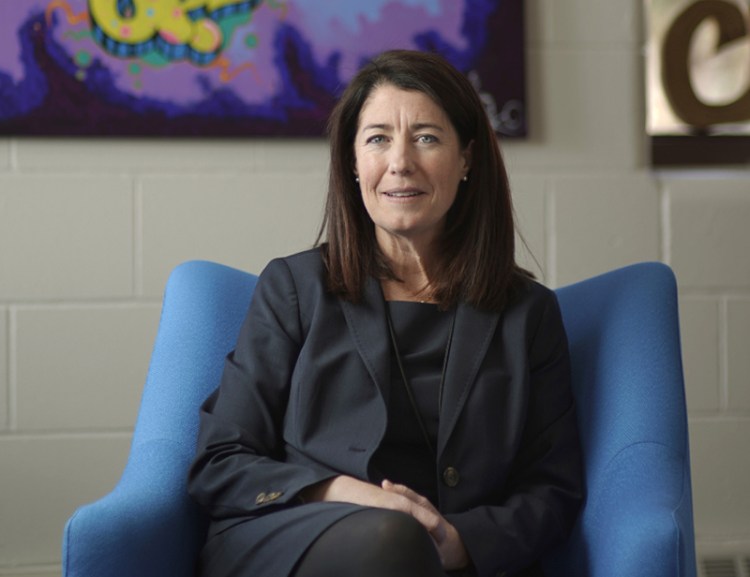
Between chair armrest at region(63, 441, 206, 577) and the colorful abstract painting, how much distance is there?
3.48ft

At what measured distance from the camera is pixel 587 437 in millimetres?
1894

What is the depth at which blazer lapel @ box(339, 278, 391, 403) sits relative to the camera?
5.87 feet

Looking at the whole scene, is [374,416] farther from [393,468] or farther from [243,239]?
[243,239]

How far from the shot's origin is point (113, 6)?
2.61 metres

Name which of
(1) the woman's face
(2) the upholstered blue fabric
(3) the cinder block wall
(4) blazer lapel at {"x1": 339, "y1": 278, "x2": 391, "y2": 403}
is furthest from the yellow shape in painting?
(4) blazer lapel at {"x1": 339, "y1": 278, "x2": 391, "y2": 403}

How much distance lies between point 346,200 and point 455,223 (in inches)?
8.2

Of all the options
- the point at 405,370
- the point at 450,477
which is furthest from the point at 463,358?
the point at 450,477

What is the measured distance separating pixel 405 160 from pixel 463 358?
1.15 feet

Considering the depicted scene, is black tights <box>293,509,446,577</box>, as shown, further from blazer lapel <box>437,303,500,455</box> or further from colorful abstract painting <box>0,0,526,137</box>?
colorful abstract painting <box>0,0,526,137</box>

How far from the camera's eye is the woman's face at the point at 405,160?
1.87m

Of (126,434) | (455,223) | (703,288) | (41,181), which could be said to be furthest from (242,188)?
(703,288)

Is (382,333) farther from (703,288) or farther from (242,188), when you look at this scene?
(703,288)

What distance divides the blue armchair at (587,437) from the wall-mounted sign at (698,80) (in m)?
0.92

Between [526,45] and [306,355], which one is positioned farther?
[526,45]
